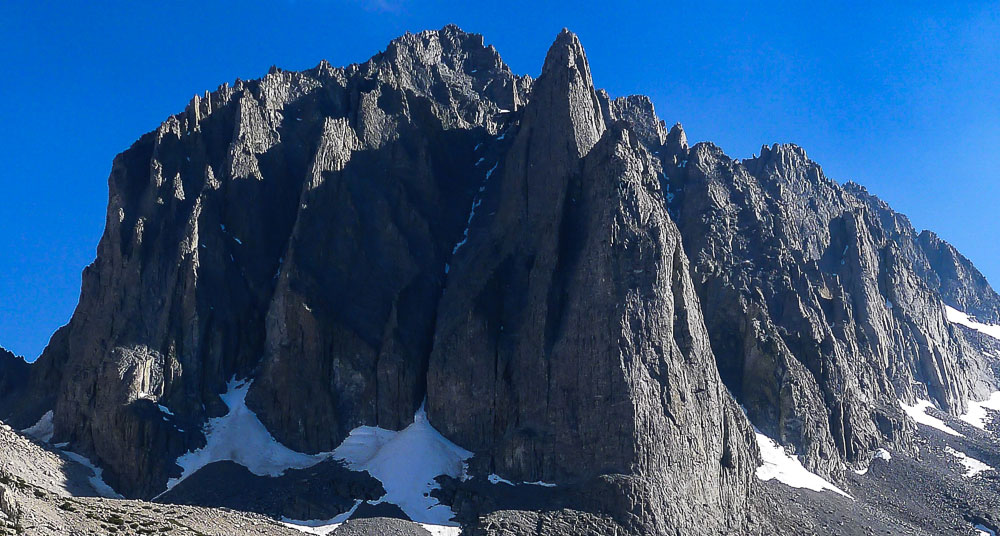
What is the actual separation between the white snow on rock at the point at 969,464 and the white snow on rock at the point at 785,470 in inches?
1464

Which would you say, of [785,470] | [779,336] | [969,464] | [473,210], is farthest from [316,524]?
[969,464]

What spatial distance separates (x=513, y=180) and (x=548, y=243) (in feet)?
52.1

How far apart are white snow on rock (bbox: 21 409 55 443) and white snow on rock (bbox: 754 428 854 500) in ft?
303

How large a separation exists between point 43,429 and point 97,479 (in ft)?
56.7

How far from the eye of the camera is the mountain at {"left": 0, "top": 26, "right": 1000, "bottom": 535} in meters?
113

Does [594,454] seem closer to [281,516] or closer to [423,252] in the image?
[281,516]

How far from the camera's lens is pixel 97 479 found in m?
116

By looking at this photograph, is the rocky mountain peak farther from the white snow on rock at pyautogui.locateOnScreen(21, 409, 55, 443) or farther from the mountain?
the white snow on rock at pyautogui.locateOnScreen(21, 409, 55, 443)

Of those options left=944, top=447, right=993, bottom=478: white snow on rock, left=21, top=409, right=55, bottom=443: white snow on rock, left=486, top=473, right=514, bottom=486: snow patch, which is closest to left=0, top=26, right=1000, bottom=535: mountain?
left=486, top=473, right=514, bottom=486: snow patch

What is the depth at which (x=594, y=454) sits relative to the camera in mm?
111062

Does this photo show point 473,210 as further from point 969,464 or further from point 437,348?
point 969,464

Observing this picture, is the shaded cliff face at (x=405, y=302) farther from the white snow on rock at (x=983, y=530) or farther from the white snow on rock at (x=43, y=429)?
the white snow on rock at (x=983, y=530)

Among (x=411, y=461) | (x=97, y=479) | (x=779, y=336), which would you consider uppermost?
(x=779, y=336)

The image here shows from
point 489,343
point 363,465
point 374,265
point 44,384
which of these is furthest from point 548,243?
point 44,384
